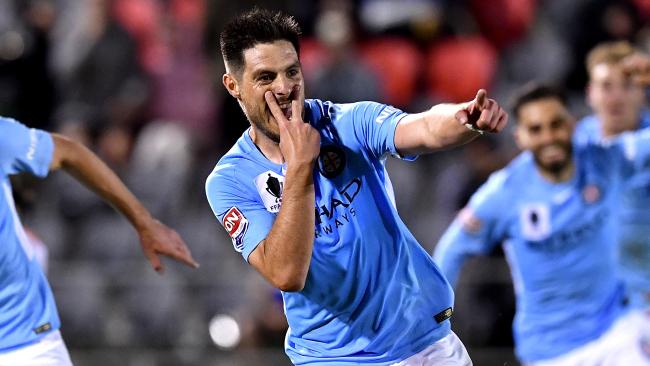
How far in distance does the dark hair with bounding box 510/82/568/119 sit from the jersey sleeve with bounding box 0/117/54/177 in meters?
3.12

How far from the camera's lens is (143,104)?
1067cm

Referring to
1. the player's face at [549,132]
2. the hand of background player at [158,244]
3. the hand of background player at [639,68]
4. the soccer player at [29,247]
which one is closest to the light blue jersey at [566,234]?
the player's face at [549,132]

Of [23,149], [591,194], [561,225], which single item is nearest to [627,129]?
[591,194]

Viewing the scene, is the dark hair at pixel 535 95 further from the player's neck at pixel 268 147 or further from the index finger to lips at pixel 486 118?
the index finger to lips at pixel 486 118

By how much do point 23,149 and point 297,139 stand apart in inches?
66.0

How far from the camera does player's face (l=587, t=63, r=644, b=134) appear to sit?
747 centimetres

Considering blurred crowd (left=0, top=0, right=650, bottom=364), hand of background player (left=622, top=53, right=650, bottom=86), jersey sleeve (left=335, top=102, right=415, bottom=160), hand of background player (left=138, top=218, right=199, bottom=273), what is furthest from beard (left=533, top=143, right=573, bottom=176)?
jersey sleeve (left=335, top=102, right=415, bottom=160)

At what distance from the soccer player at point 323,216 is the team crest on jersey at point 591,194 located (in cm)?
275

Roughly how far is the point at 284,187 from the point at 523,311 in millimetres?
3499

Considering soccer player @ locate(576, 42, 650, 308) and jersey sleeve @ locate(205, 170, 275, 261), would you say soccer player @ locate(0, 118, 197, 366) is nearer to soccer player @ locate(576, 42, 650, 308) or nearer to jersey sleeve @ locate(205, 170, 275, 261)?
jersey sleeve @ locate(205, 170, 275, 261)

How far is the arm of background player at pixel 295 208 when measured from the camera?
4285 millimetres

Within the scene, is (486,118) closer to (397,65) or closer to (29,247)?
(29,247)

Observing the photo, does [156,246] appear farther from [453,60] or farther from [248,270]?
[453,60]

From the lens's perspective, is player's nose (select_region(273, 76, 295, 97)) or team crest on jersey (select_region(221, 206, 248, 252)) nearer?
player's nose (select_region(273, 76, 295, 97))
